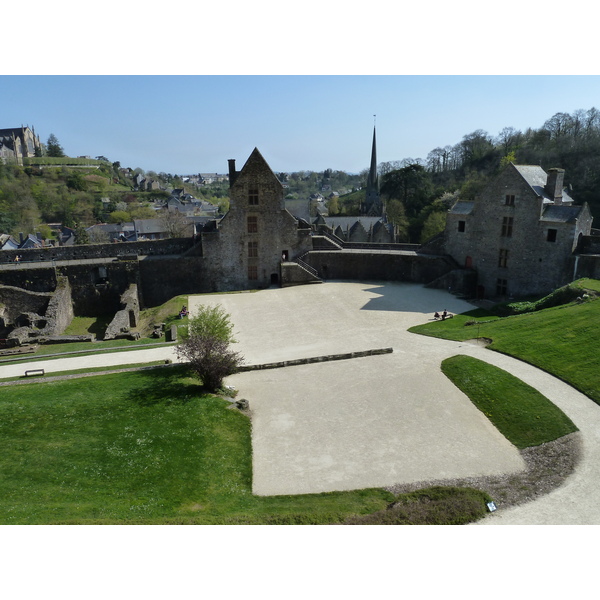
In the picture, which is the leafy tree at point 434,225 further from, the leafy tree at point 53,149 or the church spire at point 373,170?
the leafy tree at point 53,149

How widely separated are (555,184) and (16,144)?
127 metres

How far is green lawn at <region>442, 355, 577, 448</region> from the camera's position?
1332cm

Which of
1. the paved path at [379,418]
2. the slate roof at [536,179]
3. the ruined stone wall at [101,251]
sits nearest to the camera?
the paved path at [379,418]

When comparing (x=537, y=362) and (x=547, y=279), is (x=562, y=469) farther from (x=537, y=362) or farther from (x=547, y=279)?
(x=547, y=279)

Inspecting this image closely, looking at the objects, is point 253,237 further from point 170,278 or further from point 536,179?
point 536,179

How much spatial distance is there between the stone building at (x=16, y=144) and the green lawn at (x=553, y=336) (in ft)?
385

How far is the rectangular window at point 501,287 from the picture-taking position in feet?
96.6

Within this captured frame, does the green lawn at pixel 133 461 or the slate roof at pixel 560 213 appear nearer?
the green lawn at pixel 133 461

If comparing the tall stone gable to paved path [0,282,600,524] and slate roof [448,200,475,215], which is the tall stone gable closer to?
paved path [0,282,600,524]

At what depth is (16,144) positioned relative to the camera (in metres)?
114

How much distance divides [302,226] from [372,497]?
28.9 meters

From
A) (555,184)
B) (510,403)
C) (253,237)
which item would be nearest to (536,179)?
(555,184)

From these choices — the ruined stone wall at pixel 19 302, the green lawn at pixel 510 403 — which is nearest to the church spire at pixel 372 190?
the ruined stone wall at pixel 19 302
